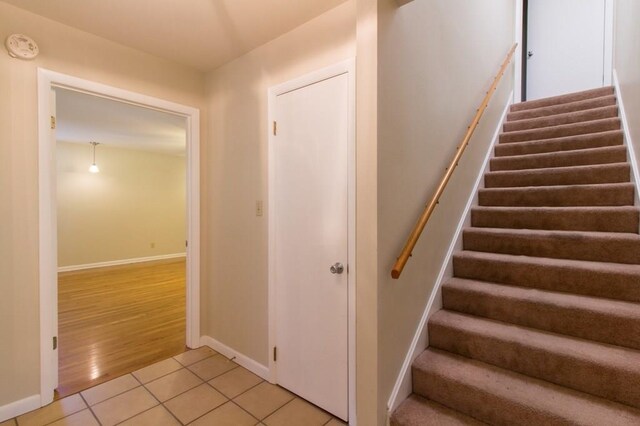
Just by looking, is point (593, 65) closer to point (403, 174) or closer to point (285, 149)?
point (403, 174)

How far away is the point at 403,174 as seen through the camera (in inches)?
67.4

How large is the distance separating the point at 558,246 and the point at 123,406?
3123 mm

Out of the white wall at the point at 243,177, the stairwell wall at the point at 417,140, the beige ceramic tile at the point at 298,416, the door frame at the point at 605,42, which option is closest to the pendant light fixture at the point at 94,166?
the white wall at the point at 243,177

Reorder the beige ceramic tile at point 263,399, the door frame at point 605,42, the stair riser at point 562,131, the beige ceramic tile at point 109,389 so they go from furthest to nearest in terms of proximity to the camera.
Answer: the door frame at point 605,42 → the stair riser at point 562,131 → the beige ceramic tile at point 109,389 → the beige ceramic tile at point 263,399

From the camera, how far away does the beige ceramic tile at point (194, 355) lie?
2555mm

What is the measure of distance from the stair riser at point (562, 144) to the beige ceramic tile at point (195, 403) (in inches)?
139

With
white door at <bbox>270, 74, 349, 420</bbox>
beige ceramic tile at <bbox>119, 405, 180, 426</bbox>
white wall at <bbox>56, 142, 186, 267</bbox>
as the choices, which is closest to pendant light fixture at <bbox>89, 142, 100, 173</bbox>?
white wall at <bbox>56, 142, 186, 267</bbox>

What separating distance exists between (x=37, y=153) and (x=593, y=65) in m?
6.53

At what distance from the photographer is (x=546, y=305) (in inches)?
68.7

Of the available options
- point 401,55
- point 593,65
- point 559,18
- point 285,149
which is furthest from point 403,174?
point 559,18

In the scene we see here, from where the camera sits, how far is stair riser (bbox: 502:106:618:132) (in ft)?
9.81

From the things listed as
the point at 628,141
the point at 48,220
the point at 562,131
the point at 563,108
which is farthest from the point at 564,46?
the point at 48,220

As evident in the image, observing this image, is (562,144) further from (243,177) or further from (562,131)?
(243,177)

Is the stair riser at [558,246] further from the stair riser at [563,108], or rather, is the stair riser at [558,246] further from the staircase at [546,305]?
the stair riser at [563,108]
